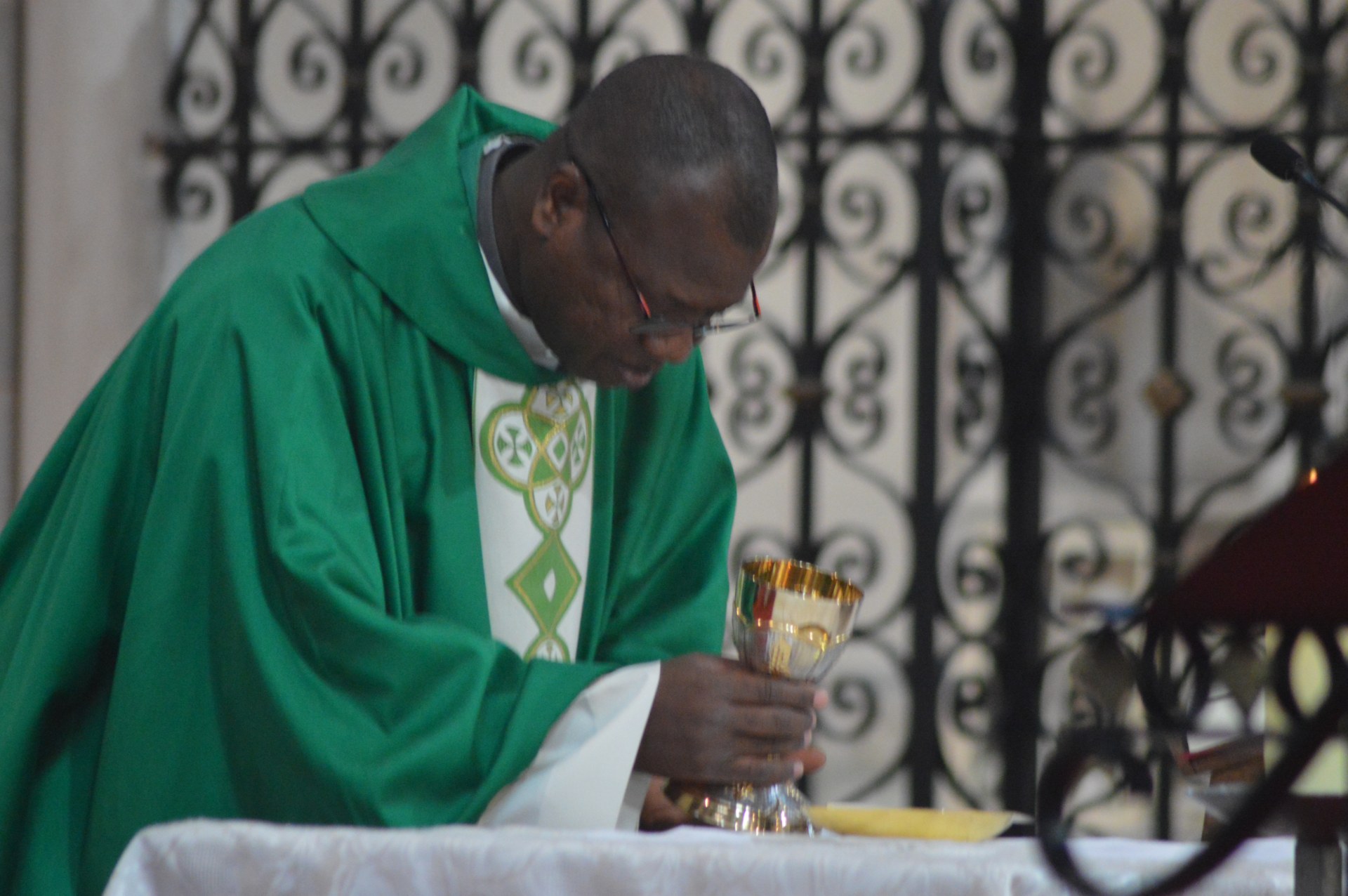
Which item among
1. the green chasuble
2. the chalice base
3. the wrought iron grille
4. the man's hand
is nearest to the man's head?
the green chasuble

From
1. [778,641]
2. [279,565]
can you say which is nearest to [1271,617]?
[778,641]

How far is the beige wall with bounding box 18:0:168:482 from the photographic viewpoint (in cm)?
472

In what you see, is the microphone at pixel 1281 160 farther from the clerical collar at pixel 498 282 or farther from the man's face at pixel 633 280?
the clerical collar at pixel 498 282

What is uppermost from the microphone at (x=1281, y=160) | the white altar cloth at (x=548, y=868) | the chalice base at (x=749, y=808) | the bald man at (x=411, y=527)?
the microphone at (x=1281, y=160)

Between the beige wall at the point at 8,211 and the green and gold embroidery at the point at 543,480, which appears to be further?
the beige wall at the point at 8,211

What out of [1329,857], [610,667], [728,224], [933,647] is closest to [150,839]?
[610,667]

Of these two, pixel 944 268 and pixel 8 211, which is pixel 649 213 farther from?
pixel 8 211

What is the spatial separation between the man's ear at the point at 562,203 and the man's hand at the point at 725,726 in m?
0.71

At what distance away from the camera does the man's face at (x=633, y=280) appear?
247 cm

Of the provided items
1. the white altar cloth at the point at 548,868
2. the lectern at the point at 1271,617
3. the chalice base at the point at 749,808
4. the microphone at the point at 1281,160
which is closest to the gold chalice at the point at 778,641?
the chalice base at the point at 749,808

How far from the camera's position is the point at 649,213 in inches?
97.6

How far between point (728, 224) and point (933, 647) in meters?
2.25

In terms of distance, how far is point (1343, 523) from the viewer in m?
1.02

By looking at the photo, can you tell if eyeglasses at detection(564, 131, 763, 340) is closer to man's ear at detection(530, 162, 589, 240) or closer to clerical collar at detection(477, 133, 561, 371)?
man's ear at detection(530, 162, 589, 240)
